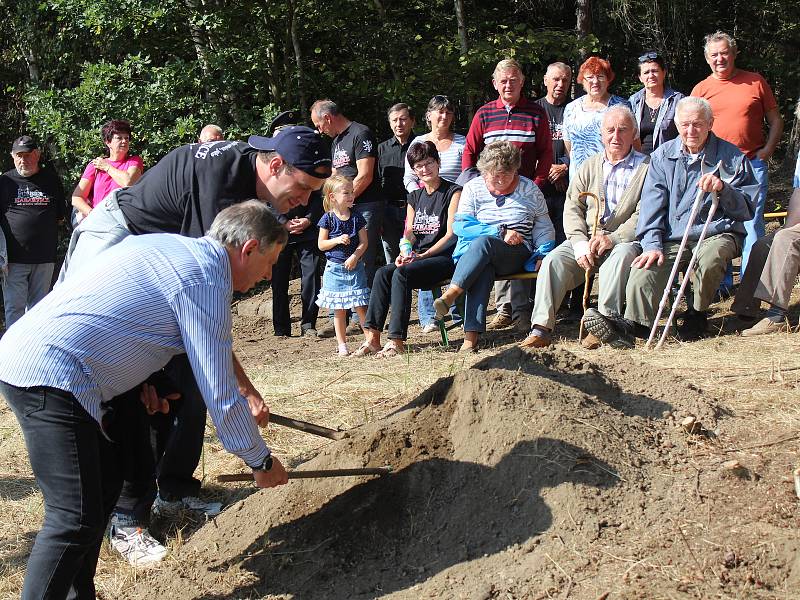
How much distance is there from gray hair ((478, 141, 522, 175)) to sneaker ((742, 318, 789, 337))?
7.35 feet

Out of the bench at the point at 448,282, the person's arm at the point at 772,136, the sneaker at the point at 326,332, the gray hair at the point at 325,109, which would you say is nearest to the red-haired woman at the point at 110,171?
the gray hair at the point at 325,109

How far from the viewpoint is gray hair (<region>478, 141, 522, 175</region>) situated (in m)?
7.57

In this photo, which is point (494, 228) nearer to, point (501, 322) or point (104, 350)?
point (501, 322)

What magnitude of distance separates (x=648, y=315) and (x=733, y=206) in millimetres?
1034

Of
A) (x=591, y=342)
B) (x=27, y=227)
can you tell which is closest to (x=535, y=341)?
(x=591, y=342)

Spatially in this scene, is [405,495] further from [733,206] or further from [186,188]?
[733,206]

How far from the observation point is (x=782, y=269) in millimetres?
6969

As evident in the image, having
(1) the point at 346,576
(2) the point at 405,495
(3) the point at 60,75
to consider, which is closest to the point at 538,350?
(2) the point at 405,495

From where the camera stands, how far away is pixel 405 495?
4363 mm

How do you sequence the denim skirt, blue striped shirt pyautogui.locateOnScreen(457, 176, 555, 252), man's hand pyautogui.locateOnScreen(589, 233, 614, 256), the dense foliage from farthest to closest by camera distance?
the dense foliage
the denim skirt
blue striped shirt pyautogui.locateOnScreen(457, 176, 555, 252)
man's hand pyautogui.locateOnScreen(589, 233, 614, 256)

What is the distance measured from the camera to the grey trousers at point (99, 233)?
175 inches

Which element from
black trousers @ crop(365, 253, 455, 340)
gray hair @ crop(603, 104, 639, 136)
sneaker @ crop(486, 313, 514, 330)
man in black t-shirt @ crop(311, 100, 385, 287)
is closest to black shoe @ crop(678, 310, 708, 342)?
gray hair @ crop(603, 104, 639, 136)

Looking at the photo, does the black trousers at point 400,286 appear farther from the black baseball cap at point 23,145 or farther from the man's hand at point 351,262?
the black baseball cap at point 23,145

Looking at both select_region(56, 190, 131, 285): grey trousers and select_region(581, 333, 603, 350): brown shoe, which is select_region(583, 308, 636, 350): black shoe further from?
select_region(56, 190, 131, 285): grey trousers
